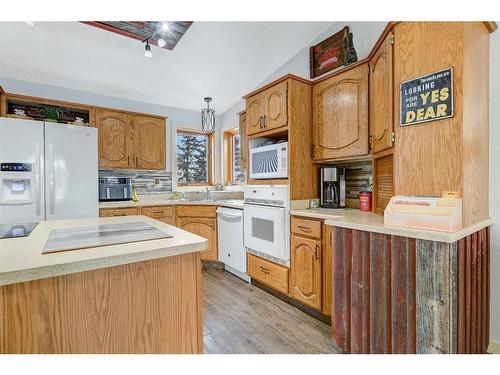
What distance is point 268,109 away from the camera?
2.49m

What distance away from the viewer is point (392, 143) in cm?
154

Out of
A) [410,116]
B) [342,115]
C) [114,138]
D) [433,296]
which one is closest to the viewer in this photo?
[433,296]

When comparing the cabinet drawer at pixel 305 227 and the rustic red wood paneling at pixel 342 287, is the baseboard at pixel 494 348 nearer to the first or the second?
the rustic red wood paneling at pixel 342 287

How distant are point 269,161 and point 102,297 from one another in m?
1.86

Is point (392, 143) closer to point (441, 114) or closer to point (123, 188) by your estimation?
point (441, 114)

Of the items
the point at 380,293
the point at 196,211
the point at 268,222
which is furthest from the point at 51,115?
the point at 380,293

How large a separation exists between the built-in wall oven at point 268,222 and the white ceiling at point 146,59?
1.62m

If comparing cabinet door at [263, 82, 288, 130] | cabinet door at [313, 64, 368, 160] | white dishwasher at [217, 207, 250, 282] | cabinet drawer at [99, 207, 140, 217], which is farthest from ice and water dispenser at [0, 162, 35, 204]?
cabinet door at [313, 64, 368, 160]

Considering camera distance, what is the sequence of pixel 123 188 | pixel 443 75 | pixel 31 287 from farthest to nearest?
pixel 123 188 < pixel 443 75 < pixel 31 287

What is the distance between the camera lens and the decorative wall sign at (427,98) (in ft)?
4.08

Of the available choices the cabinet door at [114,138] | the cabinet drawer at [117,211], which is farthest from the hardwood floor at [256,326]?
the cabinet door at [114,138]

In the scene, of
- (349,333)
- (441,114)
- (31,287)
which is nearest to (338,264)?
(349,333)

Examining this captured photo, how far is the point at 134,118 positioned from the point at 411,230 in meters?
3.36

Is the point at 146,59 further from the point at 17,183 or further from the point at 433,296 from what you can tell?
the point at 433,296
